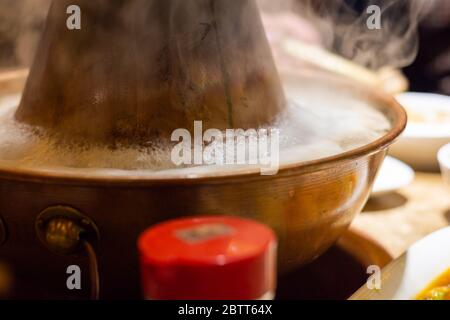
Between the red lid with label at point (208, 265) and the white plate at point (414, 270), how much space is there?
1.82 feet

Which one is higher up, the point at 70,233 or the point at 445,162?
the point at 70,233

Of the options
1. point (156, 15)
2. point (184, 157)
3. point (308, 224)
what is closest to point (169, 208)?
point (184, 157)

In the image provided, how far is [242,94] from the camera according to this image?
1450 millimetres

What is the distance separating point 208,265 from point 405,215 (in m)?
1.31

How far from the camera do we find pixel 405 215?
1933 millimetres

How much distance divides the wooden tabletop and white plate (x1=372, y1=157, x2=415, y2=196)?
0.05 metres

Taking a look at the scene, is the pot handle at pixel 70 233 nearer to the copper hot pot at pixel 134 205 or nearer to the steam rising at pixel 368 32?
the copper hot pot at pixel 134 205

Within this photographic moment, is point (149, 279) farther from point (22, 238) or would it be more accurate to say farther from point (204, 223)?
point (22, 238)

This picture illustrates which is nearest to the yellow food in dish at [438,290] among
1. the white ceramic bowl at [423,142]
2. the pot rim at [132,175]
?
the pot rim at [132,175]

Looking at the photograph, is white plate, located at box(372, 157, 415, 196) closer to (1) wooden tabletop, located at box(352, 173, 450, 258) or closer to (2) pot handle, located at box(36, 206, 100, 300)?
(1) wooden tabletop, located at box(352, 173, 450, 258)

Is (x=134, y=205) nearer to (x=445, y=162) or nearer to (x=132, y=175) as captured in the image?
(x=132, y=175)

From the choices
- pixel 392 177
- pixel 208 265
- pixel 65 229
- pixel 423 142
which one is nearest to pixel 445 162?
pixel 392 177

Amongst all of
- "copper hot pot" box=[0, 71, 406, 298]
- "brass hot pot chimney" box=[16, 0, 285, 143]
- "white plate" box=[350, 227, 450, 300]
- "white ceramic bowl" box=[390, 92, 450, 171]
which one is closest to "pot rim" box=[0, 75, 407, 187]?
"copper hot pot" box=[0, 71, 406, 298]

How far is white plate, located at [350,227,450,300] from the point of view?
53.1 inches
